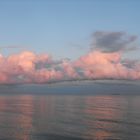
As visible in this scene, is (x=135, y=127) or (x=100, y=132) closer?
(x=100, y=132)

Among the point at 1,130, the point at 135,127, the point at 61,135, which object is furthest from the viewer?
the point at 135,127

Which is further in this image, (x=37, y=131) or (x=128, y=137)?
(x=37, y=131)

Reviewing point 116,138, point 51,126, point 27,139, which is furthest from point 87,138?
point 51,126

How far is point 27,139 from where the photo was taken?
52.7 m

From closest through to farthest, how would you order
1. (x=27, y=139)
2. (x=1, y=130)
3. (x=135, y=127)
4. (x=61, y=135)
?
(x=27, y=139) < (x=61, y=135) < (x=1, y=130) < (x=135, y=127)

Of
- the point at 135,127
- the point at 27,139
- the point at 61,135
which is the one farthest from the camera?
the point at 135,127

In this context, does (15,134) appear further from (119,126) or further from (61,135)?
(119,126)

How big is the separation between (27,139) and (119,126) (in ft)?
81.0

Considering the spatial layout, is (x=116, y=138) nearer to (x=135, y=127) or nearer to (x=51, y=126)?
(x=135, y=127)

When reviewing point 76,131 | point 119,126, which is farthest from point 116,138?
point 119,126

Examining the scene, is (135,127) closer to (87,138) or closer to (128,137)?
(128,137)

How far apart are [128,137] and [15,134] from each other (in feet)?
68.9

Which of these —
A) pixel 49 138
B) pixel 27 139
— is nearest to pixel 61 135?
pixel 49 138

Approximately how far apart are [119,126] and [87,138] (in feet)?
53.4
